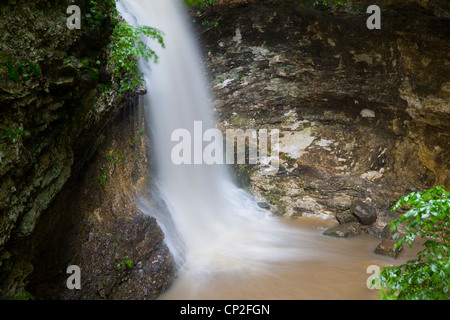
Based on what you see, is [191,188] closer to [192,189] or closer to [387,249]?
[192,189]

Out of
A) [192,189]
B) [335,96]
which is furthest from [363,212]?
[192,189]

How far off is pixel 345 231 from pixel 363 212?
78 cm

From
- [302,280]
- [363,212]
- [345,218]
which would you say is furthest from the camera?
[345,218]

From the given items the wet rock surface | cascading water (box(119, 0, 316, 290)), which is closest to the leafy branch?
cascading water (box(119, 0, 316, 290))

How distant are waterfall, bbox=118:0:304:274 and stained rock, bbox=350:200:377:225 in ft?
4.75

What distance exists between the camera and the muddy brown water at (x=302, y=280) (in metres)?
3.95

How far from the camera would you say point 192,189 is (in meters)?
7.06

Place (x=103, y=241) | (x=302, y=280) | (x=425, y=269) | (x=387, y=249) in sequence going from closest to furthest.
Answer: (x=425, y=269) < (x=103, y=241) < (x=302, y=280) < (x=387, y=249)

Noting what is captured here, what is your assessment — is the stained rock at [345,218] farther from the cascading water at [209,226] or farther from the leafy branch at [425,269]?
the leafy branch at [425,269]

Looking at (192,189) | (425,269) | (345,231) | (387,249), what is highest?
(192,189)

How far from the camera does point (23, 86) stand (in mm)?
2729

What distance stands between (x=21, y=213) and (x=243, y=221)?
16.3 ft

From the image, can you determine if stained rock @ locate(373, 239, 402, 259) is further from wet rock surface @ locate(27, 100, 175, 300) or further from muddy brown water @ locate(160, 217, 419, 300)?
wet rock surface @ locate(27, 100, 175, 300)

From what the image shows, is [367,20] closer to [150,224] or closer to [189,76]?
[189,76]
